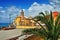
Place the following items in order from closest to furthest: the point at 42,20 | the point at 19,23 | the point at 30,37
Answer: the point at 42,20, the point at 30,37, the point at 19,23

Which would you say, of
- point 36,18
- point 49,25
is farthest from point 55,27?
point 36,18

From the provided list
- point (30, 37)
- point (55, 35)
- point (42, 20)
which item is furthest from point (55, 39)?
point (30, 37)

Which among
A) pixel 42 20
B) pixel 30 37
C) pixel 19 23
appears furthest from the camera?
pixel 19 23

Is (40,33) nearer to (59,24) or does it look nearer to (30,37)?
(59,24)

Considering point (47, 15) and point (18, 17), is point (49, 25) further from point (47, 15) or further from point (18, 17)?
point (18, 17)

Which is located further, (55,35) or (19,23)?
(19,23)

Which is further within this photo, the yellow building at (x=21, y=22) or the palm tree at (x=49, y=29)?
the yellow building at (x=21, y=22)

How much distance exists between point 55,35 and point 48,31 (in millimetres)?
292

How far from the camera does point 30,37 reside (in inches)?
413

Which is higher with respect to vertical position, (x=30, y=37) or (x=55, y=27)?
(x=55, y=27)

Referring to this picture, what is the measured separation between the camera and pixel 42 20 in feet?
25.3

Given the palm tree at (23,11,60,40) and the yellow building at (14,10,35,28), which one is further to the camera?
the yellow building at (14,10,35,28)

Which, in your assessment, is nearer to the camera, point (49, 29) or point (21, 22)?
point (49, 29)

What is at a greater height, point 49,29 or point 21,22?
point 49,29
